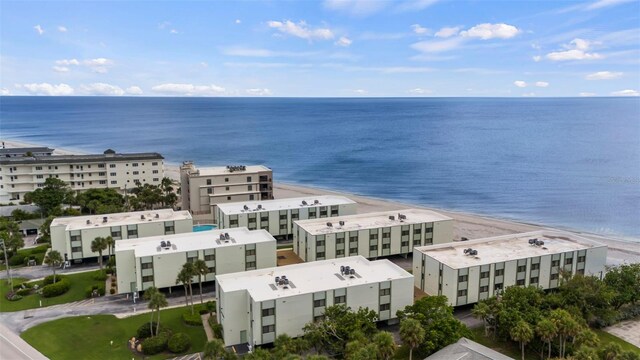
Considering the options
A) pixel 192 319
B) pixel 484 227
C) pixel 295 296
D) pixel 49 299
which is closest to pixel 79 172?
pixel 49 299

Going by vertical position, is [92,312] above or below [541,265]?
below

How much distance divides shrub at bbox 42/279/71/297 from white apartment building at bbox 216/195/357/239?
28572 mm

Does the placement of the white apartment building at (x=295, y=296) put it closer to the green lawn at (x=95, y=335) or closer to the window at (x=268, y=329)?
the window at (x=268, y=329)

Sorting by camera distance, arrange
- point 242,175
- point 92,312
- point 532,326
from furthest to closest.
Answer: point 242,175 < point 92,312 < point 532,326

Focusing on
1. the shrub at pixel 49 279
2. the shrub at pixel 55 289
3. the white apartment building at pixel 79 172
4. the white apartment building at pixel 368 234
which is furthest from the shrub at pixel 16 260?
the white apartment building at pixel 79 172

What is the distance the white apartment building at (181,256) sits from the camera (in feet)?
206

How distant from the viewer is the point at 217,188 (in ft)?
339

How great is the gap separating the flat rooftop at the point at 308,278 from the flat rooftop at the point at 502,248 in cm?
857

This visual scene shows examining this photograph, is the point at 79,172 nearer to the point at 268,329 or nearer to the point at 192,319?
the point at 192,319

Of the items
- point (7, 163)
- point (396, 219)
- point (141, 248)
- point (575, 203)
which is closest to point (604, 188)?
point (575, 203)

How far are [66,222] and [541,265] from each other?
75.3 metres

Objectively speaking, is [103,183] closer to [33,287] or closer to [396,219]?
[33,287]

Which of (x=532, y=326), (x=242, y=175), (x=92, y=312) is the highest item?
(x=242, y=175)

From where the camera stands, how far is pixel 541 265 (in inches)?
2490
